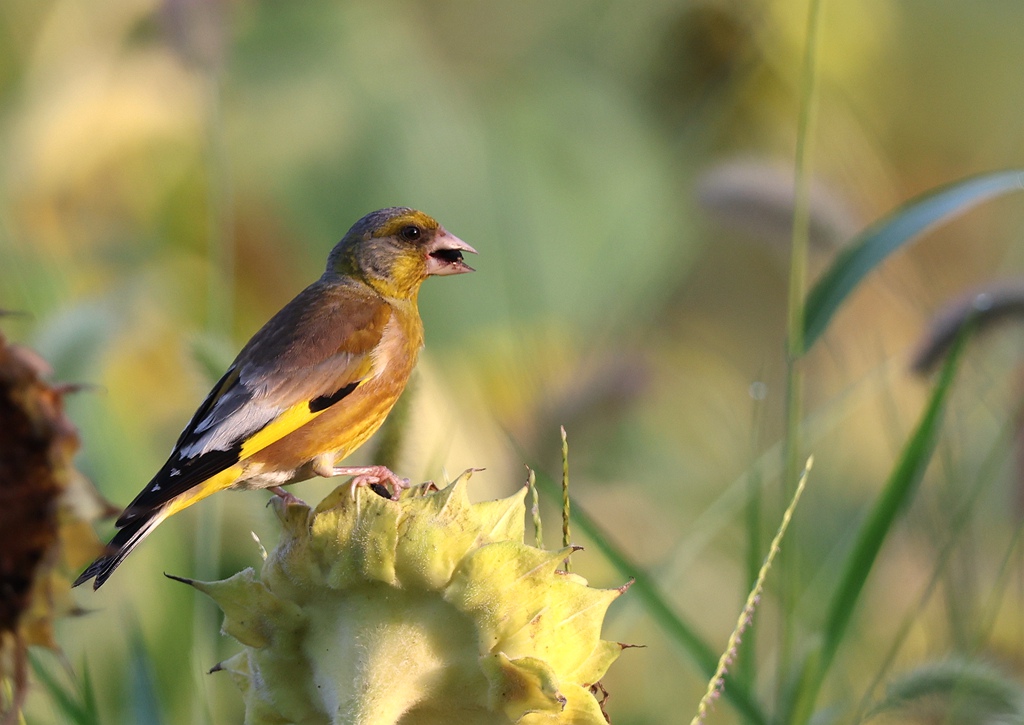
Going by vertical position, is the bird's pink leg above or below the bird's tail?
above

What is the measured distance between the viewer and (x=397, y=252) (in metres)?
0.90

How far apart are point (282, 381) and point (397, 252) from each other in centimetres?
17

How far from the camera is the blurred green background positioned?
4.07 feet

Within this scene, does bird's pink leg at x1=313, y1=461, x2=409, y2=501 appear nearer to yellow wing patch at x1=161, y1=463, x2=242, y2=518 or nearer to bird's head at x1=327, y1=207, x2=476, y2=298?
yellow wing patch at x1=161, y1=463, x2=242, y2=518

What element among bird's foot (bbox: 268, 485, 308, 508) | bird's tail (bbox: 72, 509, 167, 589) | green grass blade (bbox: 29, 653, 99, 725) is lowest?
green grass blade (bbox: 29, 653, 99, 725)

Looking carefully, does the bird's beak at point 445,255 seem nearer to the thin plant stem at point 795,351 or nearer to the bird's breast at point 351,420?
the bird's breast at point 351,420

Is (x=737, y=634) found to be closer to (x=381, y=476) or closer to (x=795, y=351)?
(x=381, y=476)

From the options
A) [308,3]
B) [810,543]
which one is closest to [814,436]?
[810,543]

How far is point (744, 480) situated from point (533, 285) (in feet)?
5.05

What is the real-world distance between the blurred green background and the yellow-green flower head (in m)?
0.14

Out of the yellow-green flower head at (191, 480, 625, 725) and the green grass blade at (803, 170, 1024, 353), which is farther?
the green grass blade at (803, 170, 1024, 353)

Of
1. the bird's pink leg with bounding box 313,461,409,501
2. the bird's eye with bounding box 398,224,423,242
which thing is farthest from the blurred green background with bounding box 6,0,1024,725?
the bird's eye with bounding box 398,224,423,242

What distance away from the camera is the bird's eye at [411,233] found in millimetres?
879

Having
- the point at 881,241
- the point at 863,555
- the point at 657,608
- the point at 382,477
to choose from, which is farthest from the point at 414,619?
the point at 881,241
